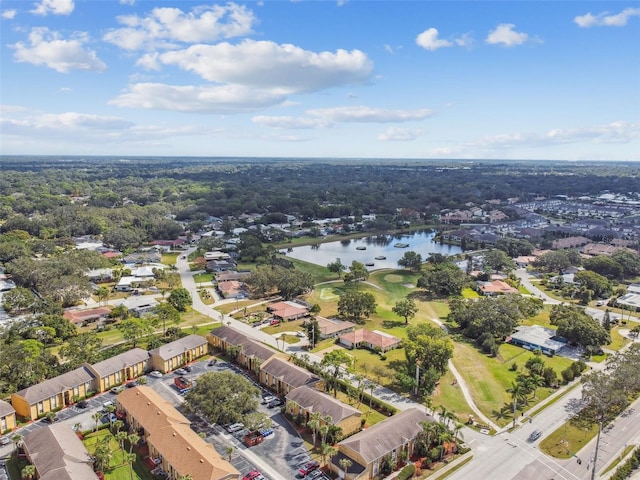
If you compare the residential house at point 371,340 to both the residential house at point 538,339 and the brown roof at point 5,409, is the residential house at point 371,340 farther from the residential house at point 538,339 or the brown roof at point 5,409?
the brown roof at point 5,409

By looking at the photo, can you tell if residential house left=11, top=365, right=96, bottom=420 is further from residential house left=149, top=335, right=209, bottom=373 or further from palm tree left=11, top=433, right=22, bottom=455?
residential house left=149, top=335, right=209, bottom=373

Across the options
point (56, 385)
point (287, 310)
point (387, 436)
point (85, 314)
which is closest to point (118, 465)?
point (56, 385)

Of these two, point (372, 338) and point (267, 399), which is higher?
point (372, 338)

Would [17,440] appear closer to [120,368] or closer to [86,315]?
[120,368]

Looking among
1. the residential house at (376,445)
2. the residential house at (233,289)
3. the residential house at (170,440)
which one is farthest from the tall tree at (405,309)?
the residential house at (170,440)

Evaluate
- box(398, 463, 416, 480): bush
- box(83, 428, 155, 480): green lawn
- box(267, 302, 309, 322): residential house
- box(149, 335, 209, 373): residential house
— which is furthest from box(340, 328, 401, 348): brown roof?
box(83, 428, 155, 480): green lawn
